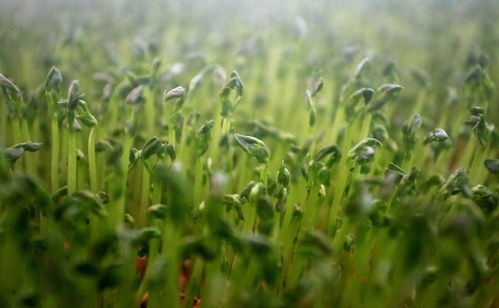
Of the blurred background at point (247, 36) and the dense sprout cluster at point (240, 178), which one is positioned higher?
the blurred background at point (247, 36)

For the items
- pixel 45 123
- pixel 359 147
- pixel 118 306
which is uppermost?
pixel 359 147

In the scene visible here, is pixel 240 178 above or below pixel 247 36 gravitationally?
below

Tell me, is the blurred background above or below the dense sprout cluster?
above

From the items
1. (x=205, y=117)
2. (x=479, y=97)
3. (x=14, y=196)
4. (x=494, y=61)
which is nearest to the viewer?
(x=14, y=196)

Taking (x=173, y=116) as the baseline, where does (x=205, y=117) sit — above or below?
below

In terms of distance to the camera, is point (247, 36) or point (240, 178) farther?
point (247, 36)

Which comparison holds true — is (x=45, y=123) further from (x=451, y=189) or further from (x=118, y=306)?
(x=451, y=189)

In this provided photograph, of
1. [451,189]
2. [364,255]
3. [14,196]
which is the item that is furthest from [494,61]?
[14,196]

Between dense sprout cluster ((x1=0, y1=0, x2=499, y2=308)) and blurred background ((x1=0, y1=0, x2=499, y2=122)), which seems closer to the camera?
dense sprout cluster ((x1=0, y1=0, x2=499, y2=308))
